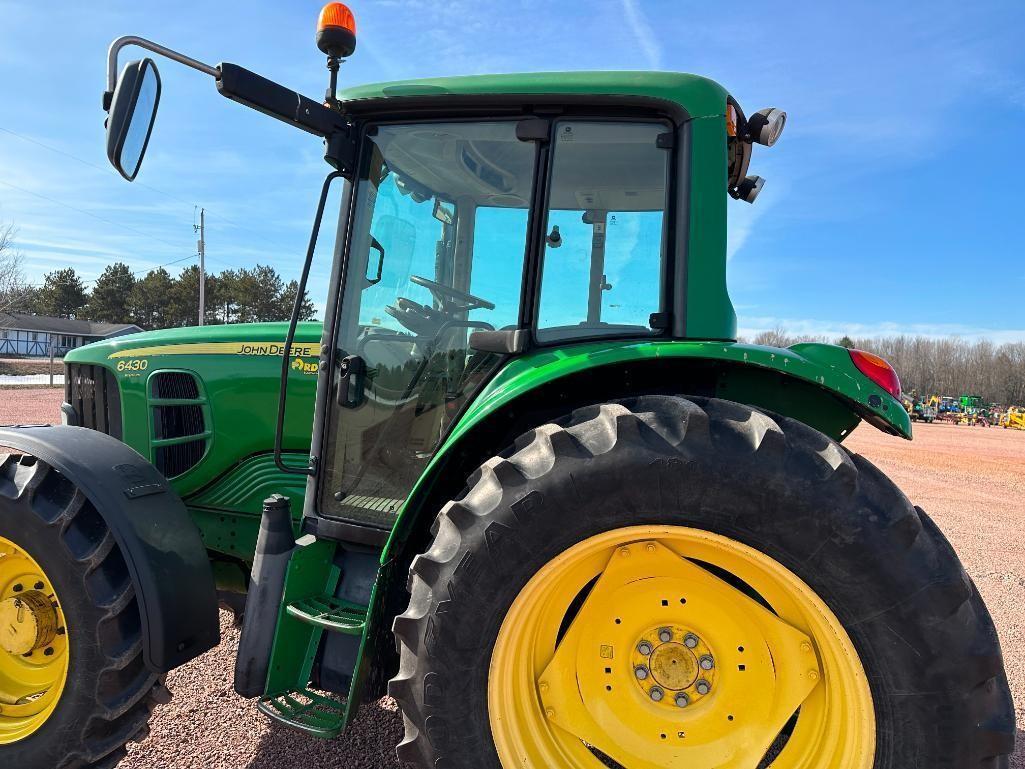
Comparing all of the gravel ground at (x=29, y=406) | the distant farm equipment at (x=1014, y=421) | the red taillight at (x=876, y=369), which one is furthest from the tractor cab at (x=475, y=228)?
the distant farm equipment at (x=1014, y=421)

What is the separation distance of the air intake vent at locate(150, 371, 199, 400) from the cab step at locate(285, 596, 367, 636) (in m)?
1.17

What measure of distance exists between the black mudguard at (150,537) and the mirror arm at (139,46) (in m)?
1.16

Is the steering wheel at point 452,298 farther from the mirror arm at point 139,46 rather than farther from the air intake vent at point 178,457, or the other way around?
the air intake vent at point 178,457

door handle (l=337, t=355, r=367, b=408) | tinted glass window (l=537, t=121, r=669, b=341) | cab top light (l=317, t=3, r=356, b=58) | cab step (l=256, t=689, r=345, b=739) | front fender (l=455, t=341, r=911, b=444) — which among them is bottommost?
cab step (l=256, t=689, r=345, b=739)

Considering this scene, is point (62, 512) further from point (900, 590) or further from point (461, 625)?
point (900, 590)

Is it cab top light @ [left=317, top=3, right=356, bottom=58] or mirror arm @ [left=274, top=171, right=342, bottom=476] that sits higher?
cab top light @ [left=317, top=3, right=356, bottom=58]

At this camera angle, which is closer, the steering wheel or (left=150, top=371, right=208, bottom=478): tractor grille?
the steering wheel

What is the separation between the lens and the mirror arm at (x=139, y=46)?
5.77 feet

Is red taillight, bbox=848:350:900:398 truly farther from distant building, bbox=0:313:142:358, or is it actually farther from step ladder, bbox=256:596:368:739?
distant building, bbox=0:313:142:358

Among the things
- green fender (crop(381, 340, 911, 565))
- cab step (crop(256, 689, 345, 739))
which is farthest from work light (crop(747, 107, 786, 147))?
cab step (crop(256, 689, 345, 739))

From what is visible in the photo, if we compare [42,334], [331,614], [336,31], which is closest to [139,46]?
[336,31]

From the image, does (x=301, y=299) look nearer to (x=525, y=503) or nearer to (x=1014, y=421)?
(x=525, y=503)

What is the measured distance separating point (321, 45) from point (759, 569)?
210cm

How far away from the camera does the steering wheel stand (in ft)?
7.02
